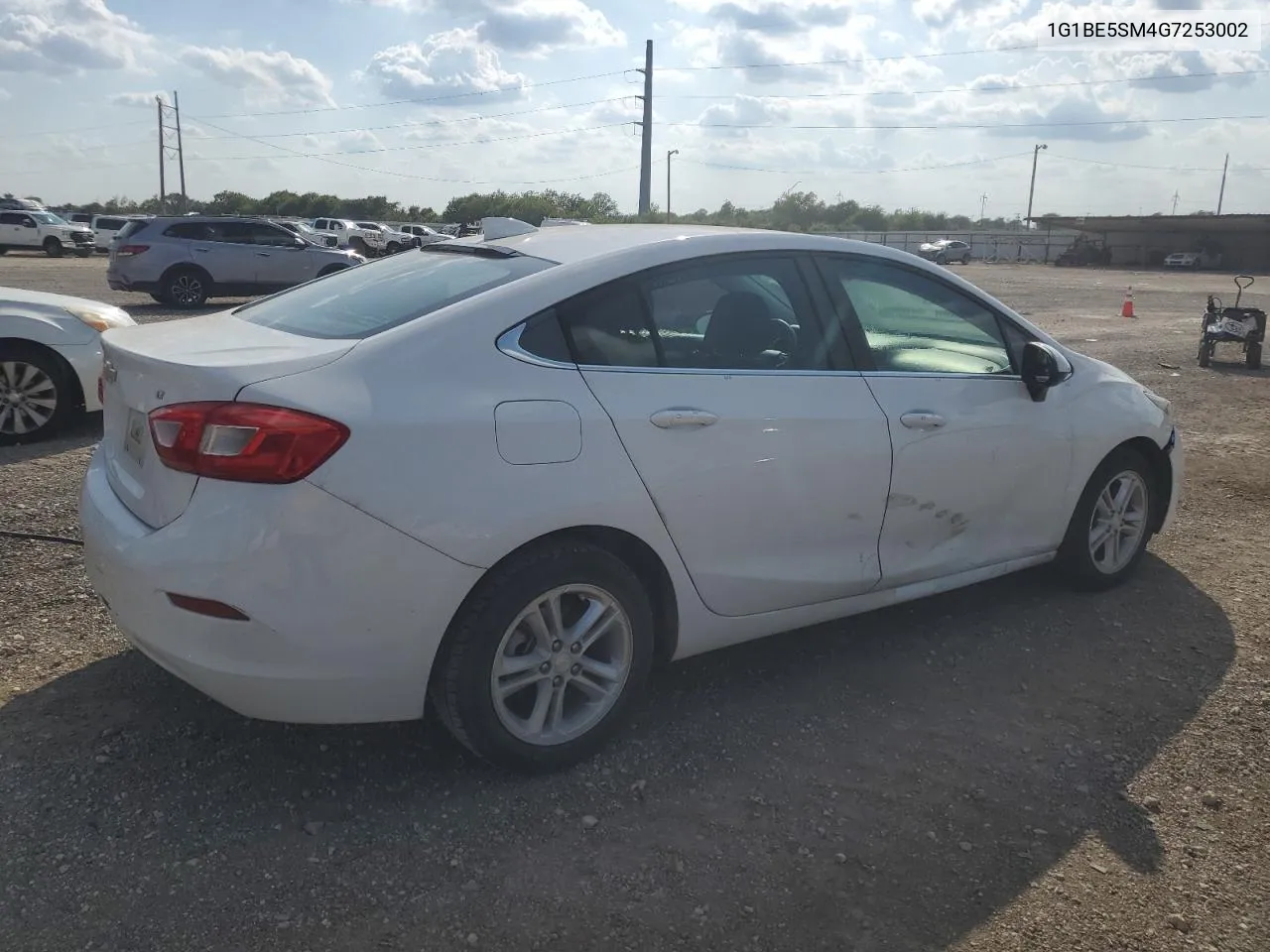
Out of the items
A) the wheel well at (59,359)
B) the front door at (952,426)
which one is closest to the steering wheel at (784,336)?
the front door at (952,426)

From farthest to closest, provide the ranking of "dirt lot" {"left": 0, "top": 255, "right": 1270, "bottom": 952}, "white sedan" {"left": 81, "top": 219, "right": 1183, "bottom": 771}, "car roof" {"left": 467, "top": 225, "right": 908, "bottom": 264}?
1. "car roof" {"left": 467, "top": 225, "right": 908, "bottom": 264}
2. "white sedan" {"left": 81, "top": 219, "right": 1183, "bottom": 771}
3. "dirt lot" {"left": 0, "top": 255, "right": 1270, "bottom": 952}

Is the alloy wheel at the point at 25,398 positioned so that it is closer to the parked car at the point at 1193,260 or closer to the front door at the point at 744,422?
the front door at the point at 744,422

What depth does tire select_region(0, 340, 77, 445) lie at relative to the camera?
6973 millimetres

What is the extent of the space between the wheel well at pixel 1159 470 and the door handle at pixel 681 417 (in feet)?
8.42

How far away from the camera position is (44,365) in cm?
707

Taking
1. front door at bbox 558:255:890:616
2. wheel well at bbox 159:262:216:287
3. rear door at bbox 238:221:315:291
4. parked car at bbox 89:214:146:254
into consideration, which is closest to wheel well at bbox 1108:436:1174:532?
front door at bbox 558:255:890:616

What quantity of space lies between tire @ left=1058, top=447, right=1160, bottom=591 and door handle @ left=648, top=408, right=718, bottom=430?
2192mm

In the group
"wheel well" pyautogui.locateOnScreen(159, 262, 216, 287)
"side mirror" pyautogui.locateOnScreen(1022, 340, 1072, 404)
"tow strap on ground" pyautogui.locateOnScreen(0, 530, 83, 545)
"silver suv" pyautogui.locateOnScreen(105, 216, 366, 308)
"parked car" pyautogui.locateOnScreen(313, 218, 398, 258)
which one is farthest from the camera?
"parked car" pyautogui.locateOnScreen(313, 218, 398, 258)

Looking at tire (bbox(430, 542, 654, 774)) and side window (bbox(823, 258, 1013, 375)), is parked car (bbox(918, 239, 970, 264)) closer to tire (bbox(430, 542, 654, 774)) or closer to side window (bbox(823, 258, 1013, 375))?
side window (bbox(823, 258, 1013, 375))

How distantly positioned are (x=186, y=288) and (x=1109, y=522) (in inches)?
685

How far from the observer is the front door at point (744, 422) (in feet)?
10.9

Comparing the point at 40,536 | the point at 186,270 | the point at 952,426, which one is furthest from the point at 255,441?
the point at 186,270

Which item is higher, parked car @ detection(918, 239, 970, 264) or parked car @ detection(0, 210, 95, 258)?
parked car @ detection(918, 239, 970, 264)

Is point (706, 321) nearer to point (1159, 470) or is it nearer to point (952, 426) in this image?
point (952, 426)
